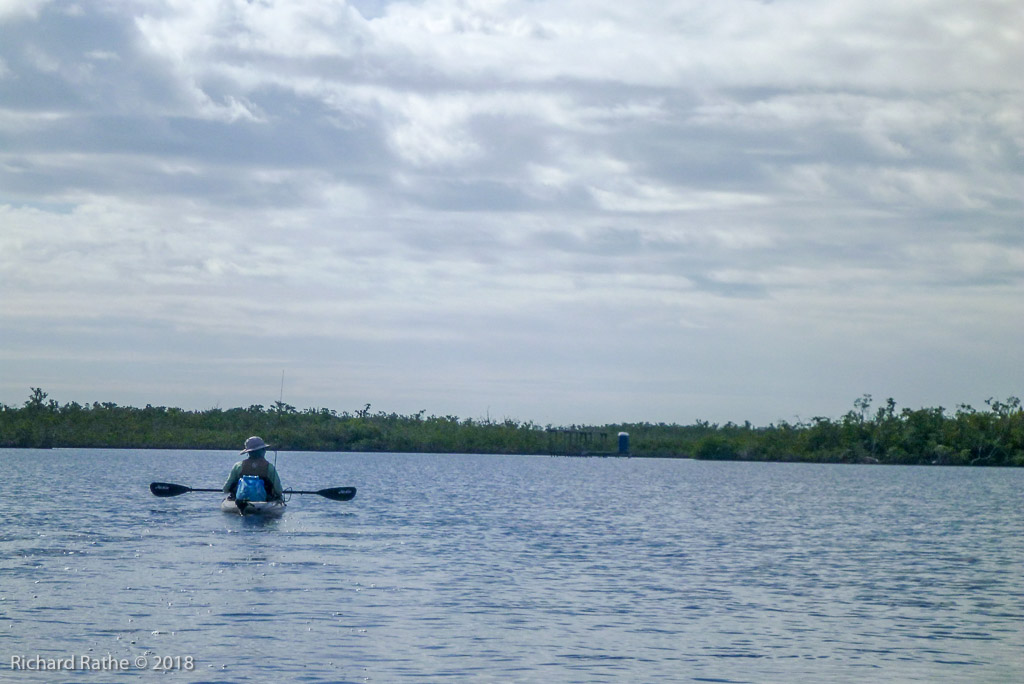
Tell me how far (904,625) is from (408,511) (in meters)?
29.0

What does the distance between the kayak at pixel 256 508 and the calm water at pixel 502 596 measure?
1.82 feet

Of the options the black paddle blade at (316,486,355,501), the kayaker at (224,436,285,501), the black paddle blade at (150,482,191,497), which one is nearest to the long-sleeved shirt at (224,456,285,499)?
the kayaker at (224,436,285,501)

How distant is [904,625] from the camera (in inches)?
834

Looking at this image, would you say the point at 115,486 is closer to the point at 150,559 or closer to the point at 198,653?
the point at 150,559

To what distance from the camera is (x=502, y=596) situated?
77.3 ft

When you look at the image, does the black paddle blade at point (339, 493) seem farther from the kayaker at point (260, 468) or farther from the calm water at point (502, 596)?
the kayaker at point (260, 468)

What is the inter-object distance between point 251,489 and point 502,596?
16344 mm

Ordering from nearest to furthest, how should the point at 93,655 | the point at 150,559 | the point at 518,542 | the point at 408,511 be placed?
the point at 93,655
the point at 150,559
the point at 518,542
the point at 408,511

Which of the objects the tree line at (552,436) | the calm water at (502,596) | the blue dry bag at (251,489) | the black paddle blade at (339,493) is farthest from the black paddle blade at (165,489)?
the tree line at (552,436)

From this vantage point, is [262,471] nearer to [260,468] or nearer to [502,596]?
[260,468]

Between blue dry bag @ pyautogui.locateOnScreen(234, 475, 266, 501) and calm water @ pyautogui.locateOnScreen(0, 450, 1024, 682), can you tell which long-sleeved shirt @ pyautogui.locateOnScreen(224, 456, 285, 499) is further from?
calm water @ pyautogui.locateOnScreen(0, 450, 1024, 682)

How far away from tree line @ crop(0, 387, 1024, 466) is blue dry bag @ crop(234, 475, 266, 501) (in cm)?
12936

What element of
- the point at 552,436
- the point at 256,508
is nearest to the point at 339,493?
the point at 256,508

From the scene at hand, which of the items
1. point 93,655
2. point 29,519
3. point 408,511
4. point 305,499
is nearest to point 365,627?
point 93,655
